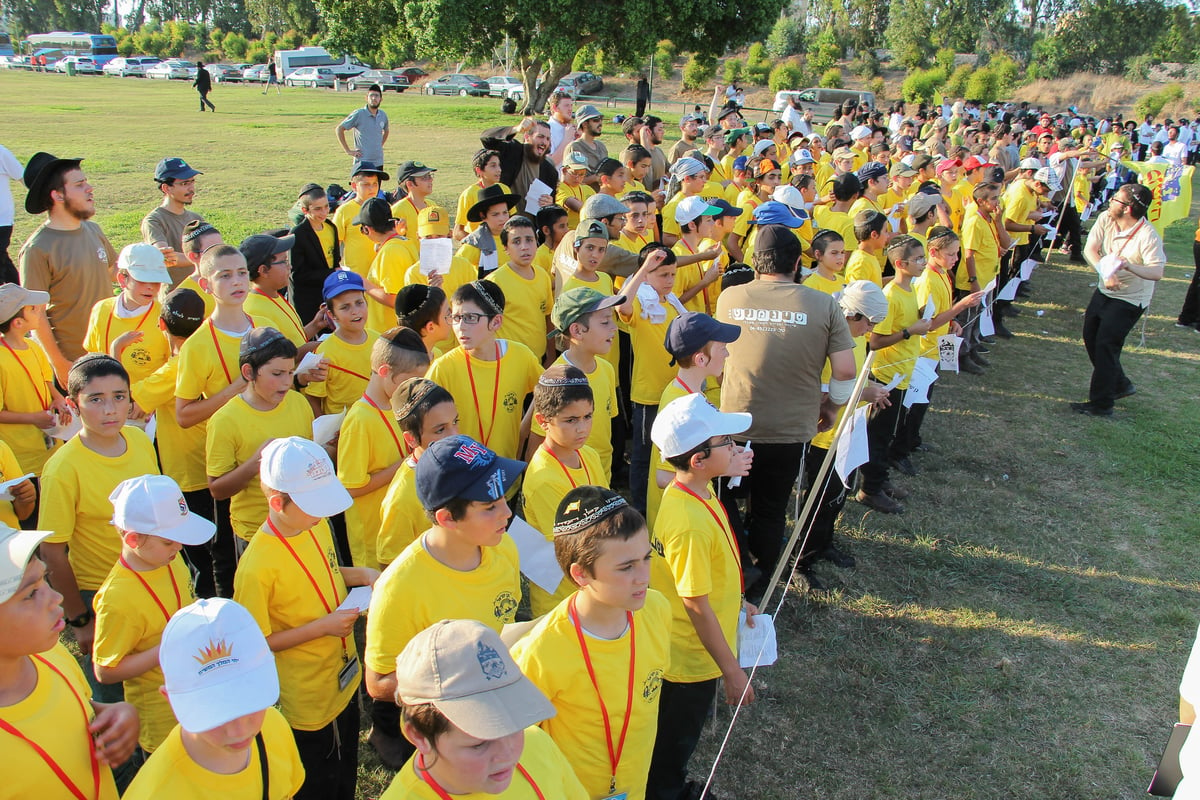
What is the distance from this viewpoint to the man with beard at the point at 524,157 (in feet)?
30.0

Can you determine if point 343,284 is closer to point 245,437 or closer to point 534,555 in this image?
point 245,437

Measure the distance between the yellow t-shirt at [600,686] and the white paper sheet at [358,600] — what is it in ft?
2.45

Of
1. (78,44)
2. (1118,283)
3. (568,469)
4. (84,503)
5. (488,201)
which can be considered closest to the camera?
(84,503)

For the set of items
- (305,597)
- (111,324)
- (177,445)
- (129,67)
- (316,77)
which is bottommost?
(177,445)

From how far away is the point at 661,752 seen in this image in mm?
3545

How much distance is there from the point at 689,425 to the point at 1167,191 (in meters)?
12.4

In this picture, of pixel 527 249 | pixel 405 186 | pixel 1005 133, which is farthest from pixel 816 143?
pixel 527 249

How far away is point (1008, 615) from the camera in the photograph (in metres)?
5.33

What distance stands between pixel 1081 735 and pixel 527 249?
4.50 metres

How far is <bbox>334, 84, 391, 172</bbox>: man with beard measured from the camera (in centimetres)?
1320

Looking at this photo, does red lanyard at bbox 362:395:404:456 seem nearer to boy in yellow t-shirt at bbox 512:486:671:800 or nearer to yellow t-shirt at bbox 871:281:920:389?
boy in yellow t-shirt at bbox 512:486:671:800

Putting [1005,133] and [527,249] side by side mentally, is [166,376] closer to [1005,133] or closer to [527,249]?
[527,249]

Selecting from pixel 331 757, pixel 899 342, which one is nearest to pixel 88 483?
pixel 331 757

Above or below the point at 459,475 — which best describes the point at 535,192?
above
